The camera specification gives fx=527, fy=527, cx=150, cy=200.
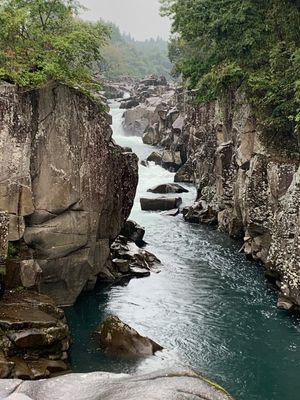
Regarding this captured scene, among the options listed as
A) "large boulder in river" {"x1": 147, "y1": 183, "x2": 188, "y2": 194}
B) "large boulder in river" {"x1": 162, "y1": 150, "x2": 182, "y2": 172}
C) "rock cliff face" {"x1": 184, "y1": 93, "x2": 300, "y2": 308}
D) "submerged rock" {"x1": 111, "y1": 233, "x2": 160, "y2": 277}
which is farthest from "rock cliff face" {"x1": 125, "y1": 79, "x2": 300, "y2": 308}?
"submerged rock" {"x1": 111, "y1": 233, "x2": 160, "y2": 277}

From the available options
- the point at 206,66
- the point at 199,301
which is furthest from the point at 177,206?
the point at 199,301

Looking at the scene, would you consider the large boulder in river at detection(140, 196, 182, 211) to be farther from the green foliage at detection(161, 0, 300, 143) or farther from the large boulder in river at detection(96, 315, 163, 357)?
the large boulder in river at detection(96, 315, 163, 357)

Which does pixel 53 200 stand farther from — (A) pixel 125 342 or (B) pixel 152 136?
(B) pixel 152 136

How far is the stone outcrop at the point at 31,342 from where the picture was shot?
48.6ft

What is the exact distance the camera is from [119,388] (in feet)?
22.2

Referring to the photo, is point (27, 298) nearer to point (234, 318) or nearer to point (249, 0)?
point (234, 318)

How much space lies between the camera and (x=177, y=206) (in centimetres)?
3988

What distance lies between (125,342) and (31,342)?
348 cm

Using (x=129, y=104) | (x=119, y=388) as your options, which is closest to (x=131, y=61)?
(x=129, y=104)

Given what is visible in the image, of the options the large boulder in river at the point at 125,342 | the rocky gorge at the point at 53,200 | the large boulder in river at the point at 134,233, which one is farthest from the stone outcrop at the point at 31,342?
the large boulder in river at the point at 134,233

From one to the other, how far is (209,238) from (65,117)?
14.1m

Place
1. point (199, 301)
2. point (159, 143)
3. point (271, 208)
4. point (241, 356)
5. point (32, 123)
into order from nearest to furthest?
point (241, 356) < point (32, 123) < point (199, 301) < point (271, 208) < point (159, 143)

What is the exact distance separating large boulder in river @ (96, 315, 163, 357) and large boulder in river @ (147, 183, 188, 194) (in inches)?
959

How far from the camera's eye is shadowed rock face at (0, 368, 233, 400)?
652cm
